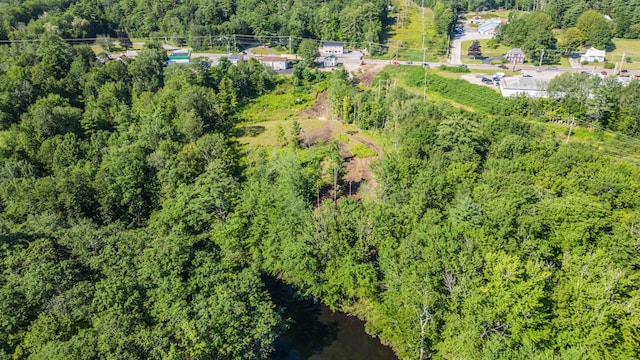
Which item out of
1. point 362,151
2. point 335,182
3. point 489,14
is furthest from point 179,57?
point 489,14

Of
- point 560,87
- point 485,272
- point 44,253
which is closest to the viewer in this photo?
point 485,272

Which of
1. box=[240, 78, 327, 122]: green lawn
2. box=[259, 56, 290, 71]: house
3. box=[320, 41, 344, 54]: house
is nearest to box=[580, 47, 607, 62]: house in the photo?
box=[320, 41, 344, 54]: house

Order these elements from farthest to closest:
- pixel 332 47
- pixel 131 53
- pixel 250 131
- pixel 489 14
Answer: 1. pixel 489 14
2. pixel 332 47
3. pixel 131 53
4. pixel 250 131

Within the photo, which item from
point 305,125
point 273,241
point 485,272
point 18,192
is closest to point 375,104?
point 305,125

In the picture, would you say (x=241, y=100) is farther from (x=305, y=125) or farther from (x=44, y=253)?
(x=44, y=253)

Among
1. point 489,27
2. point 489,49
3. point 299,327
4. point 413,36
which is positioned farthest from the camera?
point 489,27

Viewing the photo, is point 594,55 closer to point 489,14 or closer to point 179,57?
point 489,14
